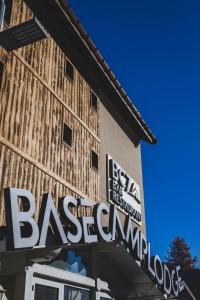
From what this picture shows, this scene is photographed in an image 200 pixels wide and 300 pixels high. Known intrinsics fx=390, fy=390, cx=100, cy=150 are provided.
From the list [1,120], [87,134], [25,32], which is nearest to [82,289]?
[1,120]

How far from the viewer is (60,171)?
43.2 ft

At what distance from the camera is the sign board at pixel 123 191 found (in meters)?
17.2

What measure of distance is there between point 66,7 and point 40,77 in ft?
12.1

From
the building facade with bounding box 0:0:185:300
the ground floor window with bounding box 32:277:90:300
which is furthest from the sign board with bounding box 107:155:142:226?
the ground floor window with bounding box 32:277:90:300

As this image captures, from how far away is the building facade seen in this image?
862 centimetres

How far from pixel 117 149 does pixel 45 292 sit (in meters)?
10.3

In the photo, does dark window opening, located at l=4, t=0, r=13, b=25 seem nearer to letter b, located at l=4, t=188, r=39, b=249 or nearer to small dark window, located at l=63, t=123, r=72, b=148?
small dark window, located at l=63, t=123, r=72, b=148

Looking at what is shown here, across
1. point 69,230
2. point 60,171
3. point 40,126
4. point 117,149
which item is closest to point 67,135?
point 60,171

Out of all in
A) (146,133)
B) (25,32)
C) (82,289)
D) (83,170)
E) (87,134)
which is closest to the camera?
(25,32)

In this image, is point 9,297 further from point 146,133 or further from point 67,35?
point 146,133

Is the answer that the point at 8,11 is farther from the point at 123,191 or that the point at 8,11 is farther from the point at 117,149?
the point at 123,191

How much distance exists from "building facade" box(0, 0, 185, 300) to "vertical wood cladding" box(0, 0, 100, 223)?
0.12ft

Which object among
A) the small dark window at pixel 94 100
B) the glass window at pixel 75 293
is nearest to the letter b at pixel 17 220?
the glass window at pixel 75 293

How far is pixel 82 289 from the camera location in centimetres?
1142
